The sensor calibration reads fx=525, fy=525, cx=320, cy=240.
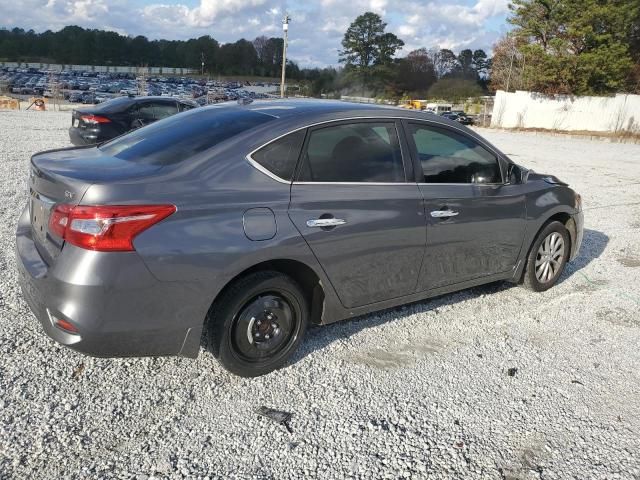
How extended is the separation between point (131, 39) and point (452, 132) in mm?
181787

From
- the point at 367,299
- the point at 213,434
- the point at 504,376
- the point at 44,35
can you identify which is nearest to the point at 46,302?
the point at 213,434

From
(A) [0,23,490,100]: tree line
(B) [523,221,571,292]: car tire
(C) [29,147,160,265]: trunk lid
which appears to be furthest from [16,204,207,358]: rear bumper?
(A) [0,23,490,100]: tree line

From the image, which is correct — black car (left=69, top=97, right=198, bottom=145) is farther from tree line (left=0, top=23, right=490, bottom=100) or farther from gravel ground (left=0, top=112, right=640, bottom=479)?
tree line (left=0, top=23, right=490, bottom=100)

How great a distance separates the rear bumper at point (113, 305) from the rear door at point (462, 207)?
183 cm

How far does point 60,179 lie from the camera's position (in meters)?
2.79

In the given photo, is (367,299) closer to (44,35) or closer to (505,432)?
(505,432)

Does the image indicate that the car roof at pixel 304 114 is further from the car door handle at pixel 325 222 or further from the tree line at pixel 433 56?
the tree line at pixel 433 56

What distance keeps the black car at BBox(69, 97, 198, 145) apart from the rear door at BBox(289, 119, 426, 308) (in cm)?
803

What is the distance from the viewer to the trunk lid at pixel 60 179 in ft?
8.81

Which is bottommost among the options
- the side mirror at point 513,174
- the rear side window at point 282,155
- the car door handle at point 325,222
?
the car door handle at point 325,222

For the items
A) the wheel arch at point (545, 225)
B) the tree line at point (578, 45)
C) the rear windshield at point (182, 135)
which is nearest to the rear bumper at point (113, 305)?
the rear windshield at point (182, 135)

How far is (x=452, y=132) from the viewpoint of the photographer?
407 centimetres

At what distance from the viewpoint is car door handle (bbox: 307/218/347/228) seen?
3129 millimetres

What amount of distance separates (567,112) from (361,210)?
115 ft
